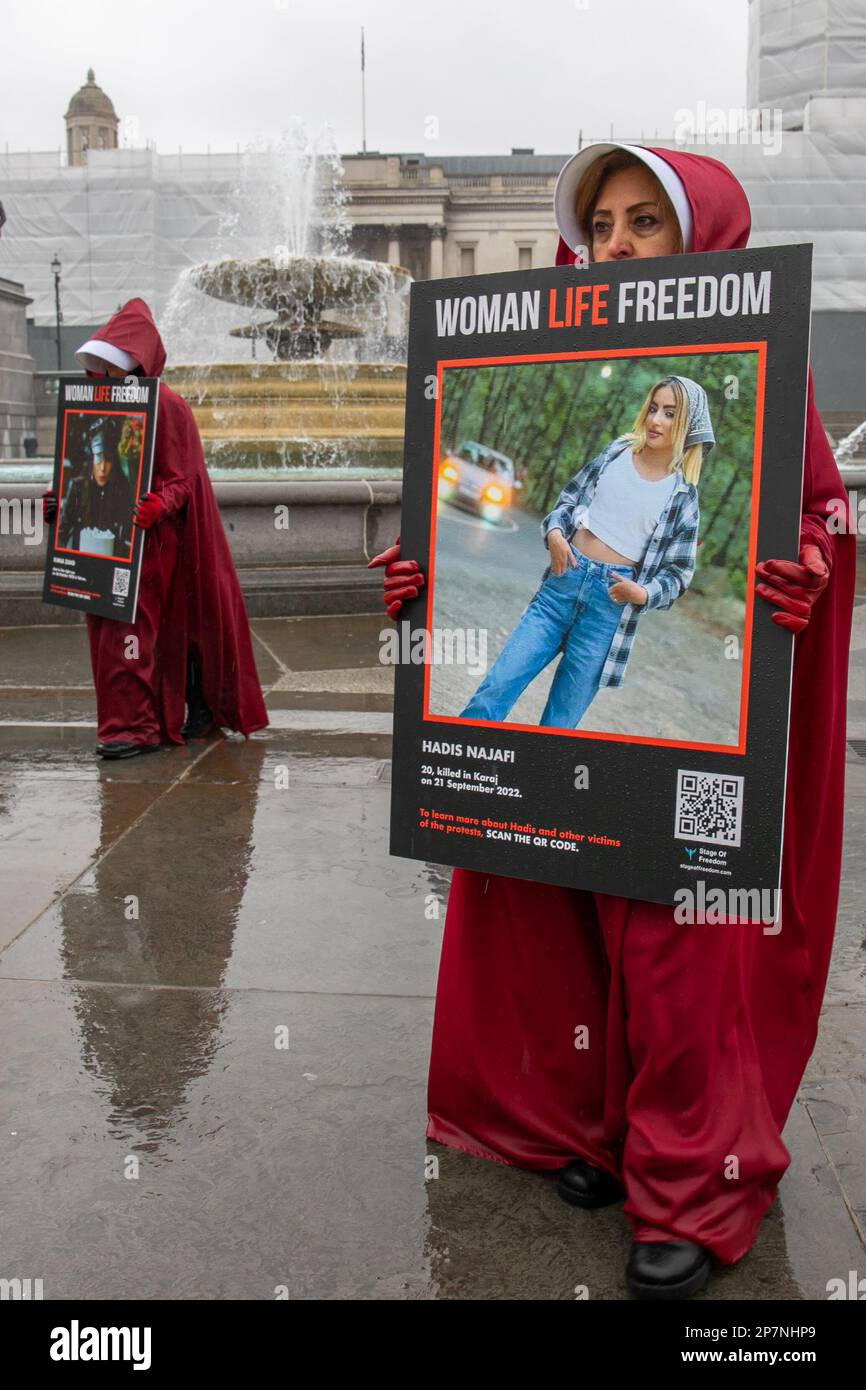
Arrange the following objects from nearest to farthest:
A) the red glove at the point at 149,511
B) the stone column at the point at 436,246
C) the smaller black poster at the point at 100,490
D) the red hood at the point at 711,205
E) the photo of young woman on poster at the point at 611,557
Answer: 1. the photo of young woman on poster at the point at 611,557
2. the red hood at the point at 711,205
3. the red glove at the point at 149,511
4. the smaller black poster at the point at 100,490
5. the stone column at the point at 436,246

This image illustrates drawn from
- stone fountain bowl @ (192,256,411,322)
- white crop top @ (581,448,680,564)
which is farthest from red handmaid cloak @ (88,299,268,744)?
stone fountain bowl @ (192,256,411,322)

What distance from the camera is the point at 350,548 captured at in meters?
10.2

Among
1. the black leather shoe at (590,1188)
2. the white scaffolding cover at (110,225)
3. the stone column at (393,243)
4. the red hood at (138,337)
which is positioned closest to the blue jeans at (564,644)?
the black leather shoe at (590,1188)

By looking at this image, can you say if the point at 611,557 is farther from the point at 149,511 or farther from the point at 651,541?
the point at 149,511

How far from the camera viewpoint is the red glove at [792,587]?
212cm

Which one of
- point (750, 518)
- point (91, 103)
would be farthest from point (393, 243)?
point (750, 518)

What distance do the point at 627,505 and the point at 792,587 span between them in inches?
12.0

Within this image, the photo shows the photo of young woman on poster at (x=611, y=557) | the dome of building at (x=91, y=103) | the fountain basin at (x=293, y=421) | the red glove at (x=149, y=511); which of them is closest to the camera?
the photo of young woman on poster at (x=611, y=557)

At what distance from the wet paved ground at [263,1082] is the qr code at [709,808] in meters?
0.70

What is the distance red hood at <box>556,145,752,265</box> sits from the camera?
7.68 feet

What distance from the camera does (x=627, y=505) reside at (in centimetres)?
228

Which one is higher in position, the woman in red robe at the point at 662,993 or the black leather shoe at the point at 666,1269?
the woman in red robe at the point at 662,993

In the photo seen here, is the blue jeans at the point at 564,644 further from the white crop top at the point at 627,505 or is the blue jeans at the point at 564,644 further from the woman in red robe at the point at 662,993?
the woman in red robe at the point at 662,993

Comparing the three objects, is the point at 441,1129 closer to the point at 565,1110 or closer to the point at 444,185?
the point at 565,1110
